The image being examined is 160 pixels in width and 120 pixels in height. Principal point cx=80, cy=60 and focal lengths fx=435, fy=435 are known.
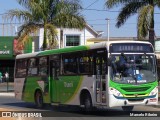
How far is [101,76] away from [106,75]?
42 centimetres

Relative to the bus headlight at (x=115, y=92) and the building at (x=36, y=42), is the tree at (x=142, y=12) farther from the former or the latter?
the building at (x=36, y=42)

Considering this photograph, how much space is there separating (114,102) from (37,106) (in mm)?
7124

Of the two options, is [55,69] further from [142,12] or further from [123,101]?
[142,12]

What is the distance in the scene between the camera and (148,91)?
1720 centimetres

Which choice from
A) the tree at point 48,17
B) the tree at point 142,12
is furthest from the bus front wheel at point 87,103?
the tree at point 48,17

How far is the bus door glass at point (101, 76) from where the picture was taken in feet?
56.0

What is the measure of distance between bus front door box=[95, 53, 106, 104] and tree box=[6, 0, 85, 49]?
15.4 m

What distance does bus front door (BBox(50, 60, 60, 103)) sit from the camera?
20.7 meters

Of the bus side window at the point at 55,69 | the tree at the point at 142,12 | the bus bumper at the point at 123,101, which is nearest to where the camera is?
the bus bumper at the point at 123,101

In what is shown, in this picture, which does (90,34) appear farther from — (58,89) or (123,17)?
(58,89)

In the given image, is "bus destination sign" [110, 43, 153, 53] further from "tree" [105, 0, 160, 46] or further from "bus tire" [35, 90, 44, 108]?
"tree" [105, 0, 160, 46]

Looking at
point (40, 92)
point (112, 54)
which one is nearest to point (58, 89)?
point (40, 92)

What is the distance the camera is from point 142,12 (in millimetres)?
26219

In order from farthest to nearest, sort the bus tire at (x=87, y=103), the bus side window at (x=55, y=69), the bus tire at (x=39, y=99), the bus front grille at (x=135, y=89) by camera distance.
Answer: the bus tire at (x=39, y=99) → the bus side window at (x=55, y=69) → the bus tire at (x=87, y=103) → the bus front grille at (x=135, y=89)
